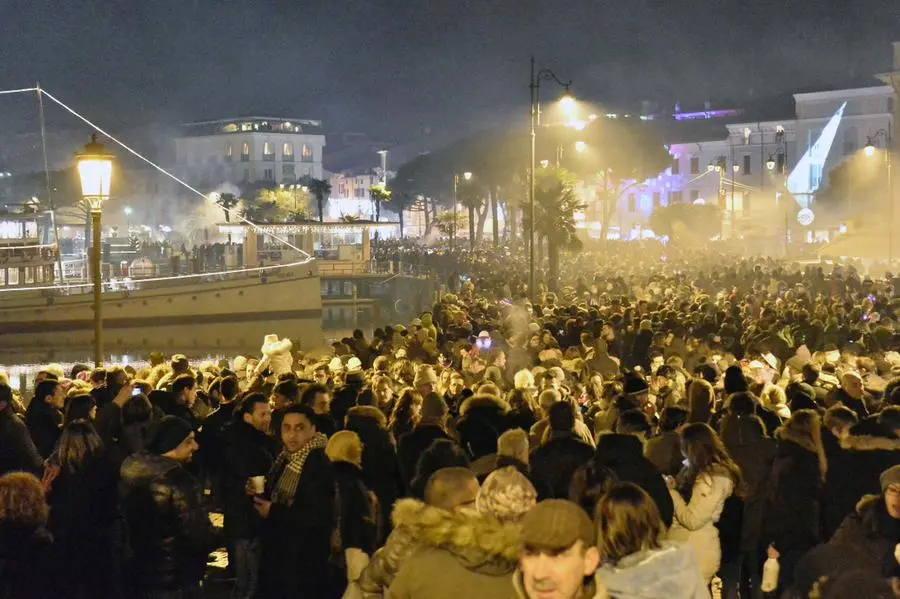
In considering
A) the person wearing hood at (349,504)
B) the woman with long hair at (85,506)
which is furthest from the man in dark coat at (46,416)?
the person wearing hood at (349,504)

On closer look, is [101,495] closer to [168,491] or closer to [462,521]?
[168,491]

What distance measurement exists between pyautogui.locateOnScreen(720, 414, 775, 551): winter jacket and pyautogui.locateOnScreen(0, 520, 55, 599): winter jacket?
3.66 metres

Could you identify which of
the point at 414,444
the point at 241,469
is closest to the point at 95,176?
the point at 241,469

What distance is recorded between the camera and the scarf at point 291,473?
19.7 ft

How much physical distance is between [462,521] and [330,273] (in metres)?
53.7

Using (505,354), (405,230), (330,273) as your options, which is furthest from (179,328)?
(405,230)

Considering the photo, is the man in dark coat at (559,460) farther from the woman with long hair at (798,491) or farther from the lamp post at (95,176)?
the lamp post at (95,176)

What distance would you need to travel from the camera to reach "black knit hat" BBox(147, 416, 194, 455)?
19.4ft

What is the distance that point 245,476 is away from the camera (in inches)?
275

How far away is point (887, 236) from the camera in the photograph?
4041cm

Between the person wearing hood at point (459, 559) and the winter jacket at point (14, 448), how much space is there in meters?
4.54

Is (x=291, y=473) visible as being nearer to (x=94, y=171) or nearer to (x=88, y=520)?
(x=88, y=520)

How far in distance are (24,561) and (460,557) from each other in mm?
2407

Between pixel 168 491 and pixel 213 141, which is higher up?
pixel 213 141
